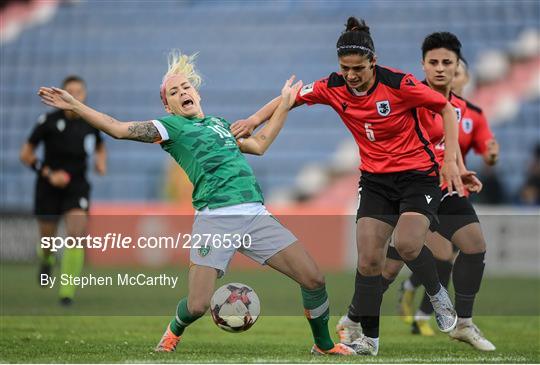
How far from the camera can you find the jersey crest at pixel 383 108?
22.0 feet

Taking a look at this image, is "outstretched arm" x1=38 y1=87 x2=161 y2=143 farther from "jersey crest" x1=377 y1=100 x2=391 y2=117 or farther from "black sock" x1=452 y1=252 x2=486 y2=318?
"black sock" x1=452 y1=252 x2=486 y2=318

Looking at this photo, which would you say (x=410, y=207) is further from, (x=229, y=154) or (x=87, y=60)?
(x=87, y=60)

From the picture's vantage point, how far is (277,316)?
9875mm

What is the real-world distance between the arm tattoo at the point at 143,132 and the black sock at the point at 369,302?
5.29 ft

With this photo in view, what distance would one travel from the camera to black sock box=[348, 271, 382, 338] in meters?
6.80

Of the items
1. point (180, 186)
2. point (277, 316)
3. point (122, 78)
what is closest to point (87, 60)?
point (122, 78)

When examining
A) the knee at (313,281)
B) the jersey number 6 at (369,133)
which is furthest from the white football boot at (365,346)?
the jersey number 6 at (369,133)

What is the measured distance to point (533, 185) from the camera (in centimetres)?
1703

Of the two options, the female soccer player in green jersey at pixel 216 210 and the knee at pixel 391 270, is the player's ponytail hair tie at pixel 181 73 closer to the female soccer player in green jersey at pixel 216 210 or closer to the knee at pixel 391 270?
the female soccer player in green jersey at pixel 216 210

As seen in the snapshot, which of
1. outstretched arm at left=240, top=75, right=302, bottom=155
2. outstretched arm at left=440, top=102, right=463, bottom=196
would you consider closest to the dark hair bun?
outstretched arm at left=240, top=75, right=302, bottom=155

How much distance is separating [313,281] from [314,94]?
128cm

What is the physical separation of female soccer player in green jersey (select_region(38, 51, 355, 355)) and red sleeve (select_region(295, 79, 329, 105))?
600 mm

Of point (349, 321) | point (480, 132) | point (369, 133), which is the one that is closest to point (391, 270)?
point (349, 321)

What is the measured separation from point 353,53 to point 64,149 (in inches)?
197
